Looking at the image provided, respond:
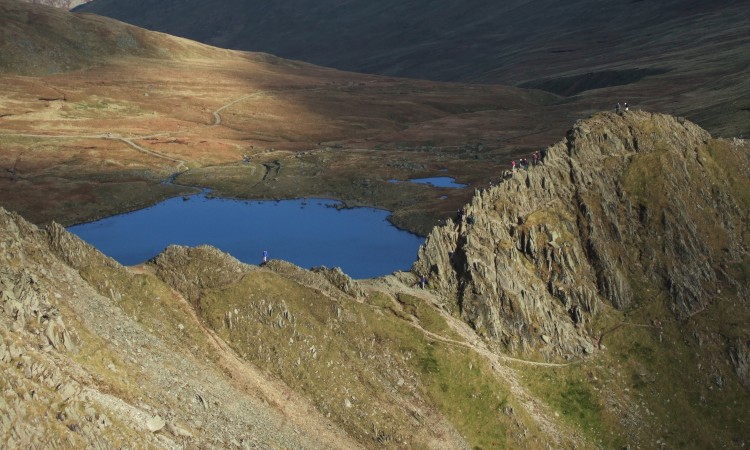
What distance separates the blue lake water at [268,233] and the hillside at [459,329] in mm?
33176

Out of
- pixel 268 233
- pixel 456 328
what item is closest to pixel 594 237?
pixel 456 328

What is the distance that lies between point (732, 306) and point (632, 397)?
19221 millimetres

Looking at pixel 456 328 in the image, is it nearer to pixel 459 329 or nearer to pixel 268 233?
pixel 459 329

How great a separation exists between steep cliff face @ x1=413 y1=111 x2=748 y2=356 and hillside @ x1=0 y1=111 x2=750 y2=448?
9.6 inches

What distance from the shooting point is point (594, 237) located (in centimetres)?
8562

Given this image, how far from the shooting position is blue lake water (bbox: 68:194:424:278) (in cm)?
11856

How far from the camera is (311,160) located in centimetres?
19038

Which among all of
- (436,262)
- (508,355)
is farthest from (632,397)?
(436,262)

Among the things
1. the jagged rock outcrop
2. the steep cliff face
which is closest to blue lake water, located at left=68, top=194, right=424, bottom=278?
the steep cliff face

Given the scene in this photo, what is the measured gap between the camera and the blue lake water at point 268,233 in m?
119

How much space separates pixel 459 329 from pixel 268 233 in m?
66.3

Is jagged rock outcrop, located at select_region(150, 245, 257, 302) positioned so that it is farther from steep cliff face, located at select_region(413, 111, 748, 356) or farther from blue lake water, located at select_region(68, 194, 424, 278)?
blue lake water, located at select_region(68, 194, 424, 278)

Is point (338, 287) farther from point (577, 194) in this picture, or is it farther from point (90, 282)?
point (577, 194)

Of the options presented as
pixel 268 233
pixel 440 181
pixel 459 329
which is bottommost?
pixel 268 233
